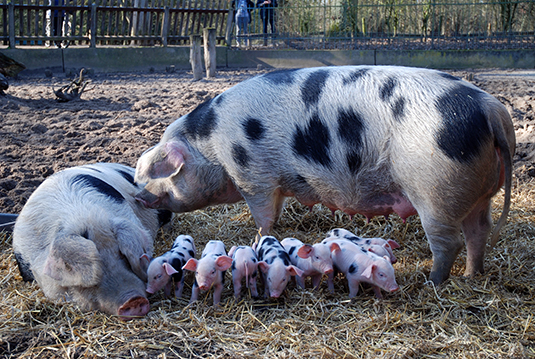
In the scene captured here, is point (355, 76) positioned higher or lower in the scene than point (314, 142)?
higher

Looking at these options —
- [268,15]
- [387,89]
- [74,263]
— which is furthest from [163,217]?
[268,15]

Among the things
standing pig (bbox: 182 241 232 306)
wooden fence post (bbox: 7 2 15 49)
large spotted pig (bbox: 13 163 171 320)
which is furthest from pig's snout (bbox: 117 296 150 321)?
wooden fence post (bbox: 7 2 15 49)

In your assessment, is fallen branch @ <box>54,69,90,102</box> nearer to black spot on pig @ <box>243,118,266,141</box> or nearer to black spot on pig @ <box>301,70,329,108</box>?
black spot on pig @ <box>243,118,266,141</box>

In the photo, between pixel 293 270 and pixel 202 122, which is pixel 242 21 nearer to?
pixel 202 122

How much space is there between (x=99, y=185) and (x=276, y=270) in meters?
1.47

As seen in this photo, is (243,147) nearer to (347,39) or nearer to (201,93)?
(201,93)

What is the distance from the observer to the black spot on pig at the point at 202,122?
397cm

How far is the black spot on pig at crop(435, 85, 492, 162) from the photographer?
307 cm

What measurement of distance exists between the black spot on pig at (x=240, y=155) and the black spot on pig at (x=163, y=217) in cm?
111

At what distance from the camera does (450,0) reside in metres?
13.2

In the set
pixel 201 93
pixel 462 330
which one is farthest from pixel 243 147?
pixel 201 93

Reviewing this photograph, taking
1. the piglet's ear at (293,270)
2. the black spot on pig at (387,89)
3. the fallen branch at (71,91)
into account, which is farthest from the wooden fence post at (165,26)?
the piglet's ear at (293,270)

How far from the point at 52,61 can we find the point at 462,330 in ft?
42.0

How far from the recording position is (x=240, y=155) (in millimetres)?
3830
